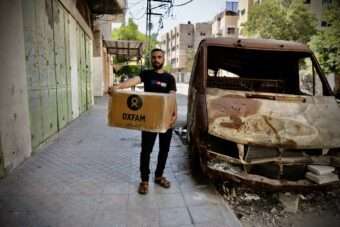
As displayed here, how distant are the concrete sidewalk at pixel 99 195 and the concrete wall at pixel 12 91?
27cm

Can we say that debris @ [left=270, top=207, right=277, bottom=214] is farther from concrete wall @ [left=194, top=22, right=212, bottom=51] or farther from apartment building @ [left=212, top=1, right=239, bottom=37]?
concrete wall @ [left=194, top=22, right=212, bottom=51]

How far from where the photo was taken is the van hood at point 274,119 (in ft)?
10.3

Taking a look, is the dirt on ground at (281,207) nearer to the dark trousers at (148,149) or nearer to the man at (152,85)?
the dark trousers at (148,149)

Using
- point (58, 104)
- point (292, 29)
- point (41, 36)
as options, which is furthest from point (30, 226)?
point (292, 29)

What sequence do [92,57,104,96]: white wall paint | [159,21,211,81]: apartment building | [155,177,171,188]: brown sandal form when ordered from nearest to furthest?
[155,177,171,188]: brown sandal, [92,57,104,96]: white wall paint, [159,21,211,81]: apartment building

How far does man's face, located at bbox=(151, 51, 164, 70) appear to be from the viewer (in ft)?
10.8

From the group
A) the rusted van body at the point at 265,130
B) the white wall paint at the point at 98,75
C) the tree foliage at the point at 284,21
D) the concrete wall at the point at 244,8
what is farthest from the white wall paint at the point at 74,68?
the concrete wall at the point at 244,8

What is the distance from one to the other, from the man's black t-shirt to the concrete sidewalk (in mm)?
1322

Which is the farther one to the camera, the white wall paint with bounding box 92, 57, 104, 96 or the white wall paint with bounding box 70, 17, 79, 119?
the white wall paint with bounding box 92, 57, 104, 96

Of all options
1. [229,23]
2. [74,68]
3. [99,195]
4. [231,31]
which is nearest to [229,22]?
[229,23]

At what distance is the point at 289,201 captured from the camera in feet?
11.5

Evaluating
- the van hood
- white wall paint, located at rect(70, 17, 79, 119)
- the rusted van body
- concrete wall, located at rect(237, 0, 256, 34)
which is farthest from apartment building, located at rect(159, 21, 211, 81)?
the van hood

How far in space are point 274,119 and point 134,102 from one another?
5.73 feet

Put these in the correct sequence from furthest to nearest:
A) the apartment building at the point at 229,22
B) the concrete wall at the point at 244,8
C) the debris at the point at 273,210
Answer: the apartment building at the point at 229,22 < the concrete wall at the point at 244,8 < the debris at the point at 273,210
